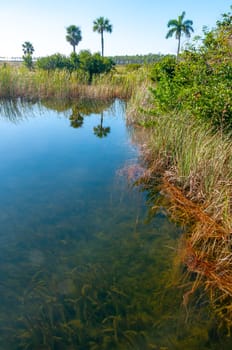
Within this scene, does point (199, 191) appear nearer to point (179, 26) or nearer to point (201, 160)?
point (201, 160)

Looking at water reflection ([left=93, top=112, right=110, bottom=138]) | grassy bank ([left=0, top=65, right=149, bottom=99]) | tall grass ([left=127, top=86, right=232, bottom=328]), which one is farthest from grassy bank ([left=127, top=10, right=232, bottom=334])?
grassy bank ([left=0, top=65, right=149, bottom=99])

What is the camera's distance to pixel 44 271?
271cm

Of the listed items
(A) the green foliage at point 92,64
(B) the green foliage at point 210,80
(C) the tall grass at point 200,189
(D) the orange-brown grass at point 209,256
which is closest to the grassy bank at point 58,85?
(A) the green foliage at point 92,64

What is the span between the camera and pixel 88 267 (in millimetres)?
2781

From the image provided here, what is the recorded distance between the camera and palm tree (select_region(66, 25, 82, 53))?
44000 mm

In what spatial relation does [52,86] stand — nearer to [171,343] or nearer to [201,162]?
[201,162]

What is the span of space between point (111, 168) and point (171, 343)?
150 inches

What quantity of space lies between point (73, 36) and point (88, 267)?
50.0m

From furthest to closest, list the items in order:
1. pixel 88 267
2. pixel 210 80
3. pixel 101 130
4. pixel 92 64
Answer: pixel 92 64 < pixel 101 130 < pixel 210 80 < pixel 88 267

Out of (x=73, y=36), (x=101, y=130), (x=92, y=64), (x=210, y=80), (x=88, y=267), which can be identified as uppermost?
(x=73, y=36)

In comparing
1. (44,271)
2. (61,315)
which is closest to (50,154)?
(44,271)

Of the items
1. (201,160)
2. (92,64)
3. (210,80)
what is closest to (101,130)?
(210,80)

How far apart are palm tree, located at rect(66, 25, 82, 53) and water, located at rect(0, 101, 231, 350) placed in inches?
1821

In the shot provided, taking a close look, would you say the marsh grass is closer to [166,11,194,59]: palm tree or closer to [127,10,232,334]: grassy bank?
[127,10,232,334]: grassy bank
